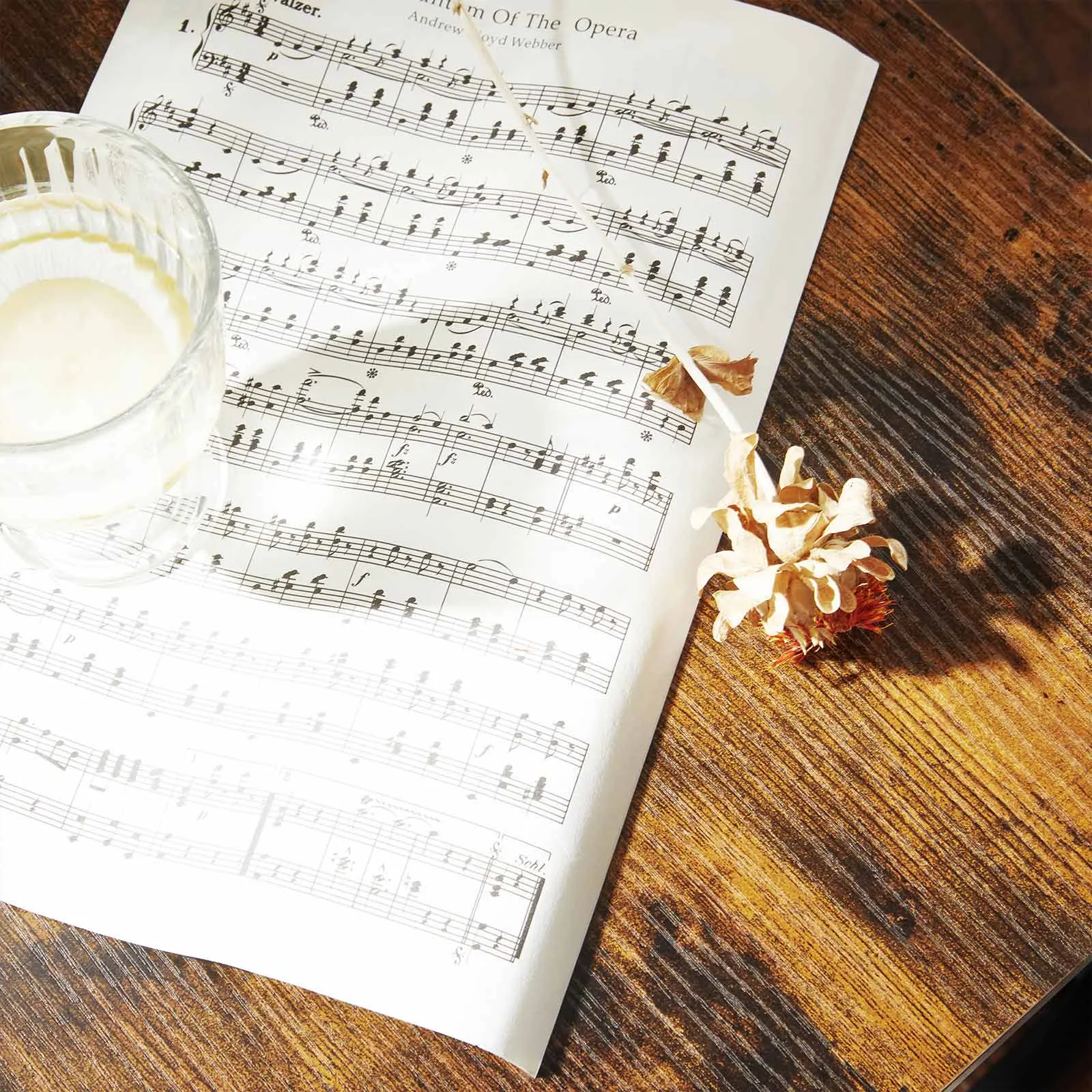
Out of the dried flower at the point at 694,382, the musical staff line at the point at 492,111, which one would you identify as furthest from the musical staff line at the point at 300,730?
the musical staff line at the point at 492,111

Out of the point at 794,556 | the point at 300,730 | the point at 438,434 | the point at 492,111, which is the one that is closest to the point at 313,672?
the point at 300,730

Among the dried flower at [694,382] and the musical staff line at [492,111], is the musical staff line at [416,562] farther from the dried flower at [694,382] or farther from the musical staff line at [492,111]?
the musical staff line at [492,111]

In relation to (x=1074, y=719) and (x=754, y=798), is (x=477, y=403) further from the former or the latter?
(x=1074, y=719)

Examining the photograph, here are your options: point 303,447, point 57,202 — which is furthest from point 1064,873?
point 57,202

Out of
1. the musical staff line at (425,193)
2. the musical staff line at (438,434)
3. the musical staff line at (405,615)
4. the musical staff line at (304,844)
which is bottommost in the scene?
the musical staff line at (304,844)

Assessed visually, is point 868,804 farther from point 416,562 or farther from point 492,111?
point 492,111

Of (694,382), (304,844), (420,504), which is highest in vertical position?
(694,382)

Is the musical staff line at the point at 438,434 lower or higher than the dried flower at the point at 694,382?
lower
